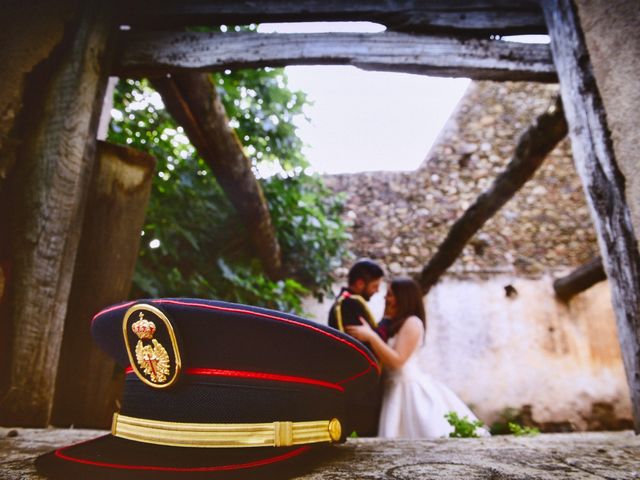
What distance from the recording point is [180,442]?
Result: 0.81 meters

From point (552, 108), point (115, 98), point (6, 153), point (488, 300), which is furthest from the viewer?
point (488, 300)

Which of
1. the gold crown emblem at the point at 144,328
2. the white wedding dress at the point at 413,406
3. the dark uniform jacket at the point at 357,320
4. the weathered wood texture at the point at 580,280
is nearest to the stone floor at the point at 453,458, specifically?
the gold crown emblem at the point at 144,328

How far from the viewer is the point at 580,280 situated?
5367 millimetres

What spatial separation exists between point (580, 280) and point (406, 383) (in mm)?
3895

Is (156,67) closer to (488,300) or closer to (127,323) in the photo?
(127,323)

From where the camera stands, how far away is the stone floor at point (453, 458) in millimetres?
872

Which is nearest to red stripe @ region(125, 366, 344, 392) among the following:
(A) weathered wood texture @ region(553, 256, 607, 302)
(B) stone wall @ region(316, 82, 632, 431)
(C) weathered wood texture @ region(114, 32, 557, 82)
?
(C) weathered wood texture @ region(114, 32, 557, 82)

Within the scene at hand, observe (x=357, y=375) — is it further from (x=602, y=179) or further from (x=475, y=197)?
(x=475, y=197)

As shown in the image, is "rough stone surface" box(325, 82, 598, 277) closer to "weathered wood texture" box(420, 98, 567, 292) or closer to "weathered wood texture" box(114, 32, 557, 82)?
"weathered wood texture" box(420, 98, 567, 292)

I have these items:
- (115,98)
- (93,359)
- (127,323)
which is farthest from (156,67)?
(127,323)

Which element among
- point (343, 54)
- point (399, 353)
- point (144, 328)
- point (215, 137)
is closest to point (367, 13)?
point (343, 54)

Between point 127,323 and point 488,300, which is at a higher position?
point 488,300

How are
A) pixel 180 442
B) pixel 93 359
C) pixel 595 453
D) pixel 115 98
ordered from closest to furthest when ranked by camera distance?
pixel 180 442 < pixel 595 453 < pixel 93 359 < pixel 115 98

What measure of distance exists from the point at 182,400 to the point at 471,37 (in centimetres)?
210
